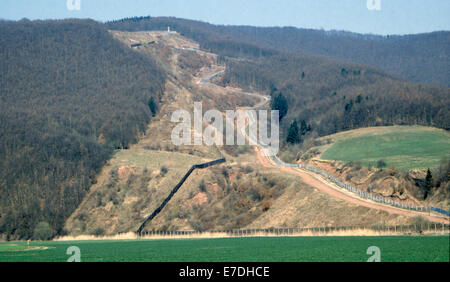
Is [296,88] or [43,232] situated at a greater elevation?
[296,88]

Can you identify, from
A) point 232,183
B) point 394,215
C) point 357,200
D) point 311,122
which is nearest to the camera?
point 394,215

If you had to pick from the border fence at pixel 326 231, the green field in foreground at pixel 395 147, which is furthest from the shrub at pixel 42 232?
the green field in foreground at pixel 395 147

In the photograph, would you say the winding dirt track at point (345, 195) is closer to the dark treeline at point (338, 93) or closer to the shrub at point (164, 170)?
the shrub at point (164, 170)

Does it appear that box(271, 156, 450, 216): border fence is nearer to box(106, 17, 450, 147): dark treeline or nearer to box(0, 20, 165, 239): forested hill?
box(106, 17, 450, 147): dark treeline

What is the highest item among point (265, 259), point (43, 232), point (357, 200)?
point (265, 259)

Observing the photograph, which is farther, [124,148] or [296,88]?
[296,88]

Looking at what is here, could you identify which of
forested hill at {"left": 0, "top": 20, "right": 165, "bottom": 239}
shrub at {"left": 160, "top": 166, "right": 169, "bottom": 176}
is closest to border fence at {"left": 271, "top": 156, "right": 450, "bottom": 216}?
shrub at {"left": 160, "top": 166, "right": 169, "bottom": 176}
